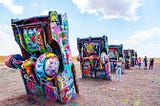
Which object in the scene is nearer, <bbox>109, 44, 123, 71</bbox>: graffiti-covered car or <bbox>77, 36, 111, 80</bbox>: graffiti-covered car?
<bbox>77, 36, 111, 80</bbox>: graffiti-covered car

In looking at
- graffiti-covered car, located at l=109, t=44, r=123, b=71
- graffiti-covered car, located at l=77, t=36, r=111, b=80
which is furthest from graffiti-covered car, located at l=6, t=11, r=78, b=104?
graffiti-covered car, located at l=109, t=44, r=123, b=71

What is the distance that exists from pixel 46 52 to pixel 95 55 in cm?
886

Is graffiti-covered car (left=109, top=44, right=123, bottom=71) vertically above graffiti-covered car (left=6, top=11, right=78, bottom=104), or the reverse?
graffiti-covered car (left=6, top=11, right=78, bottom=104)

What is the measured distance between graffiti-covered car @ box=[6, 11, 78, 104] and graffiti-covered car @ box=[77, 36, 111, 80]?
280 inches

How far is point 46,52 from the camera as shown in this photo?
9406mm

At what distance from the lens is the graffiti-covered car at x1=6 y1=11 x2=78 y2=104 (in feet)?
30.4

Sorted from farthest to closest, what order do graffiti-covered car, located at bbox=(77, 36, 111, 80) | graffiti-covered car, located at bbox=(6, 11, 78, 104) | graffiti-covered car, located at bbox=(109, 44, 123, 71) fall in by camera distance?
graffiti-covered car, located at bbox=(109, 44, 123, 71) → graffiti-covered car, located at bbox=(77, 36, 111, 80) → graffiti-covered car, located at bbox=(6, 11, 78, 104)

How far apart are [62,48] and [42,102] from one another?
234 cm

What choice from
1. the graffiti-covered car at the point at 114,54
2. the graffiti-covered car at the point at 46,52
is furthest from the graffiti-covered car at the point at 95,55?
the graffiti-covered car at the point at 114,54

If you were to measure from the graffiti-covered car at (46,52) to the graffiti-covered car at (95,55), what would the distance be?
710cm

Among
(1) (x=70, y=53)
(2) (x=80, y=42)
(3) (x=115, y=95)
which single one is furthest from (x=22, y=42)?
(2) (x=80, y=42)

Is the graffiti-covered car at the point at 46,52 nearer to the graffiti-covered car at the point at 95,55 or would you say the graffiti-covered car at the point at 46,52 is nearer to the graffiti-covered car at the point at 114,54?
the graffiti-covered car at the point at 95,55

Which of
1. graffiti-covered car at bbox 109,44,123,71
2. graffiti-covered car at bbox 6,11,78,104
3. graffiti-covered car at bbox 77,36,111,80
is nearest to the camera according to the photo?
graffiti-covered car at bbox 6,11,78,104

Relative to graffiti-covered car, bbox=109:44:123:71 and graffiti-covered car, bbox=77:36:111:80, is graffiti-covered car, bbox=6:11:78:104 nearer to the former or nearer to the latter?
graffiti-covered car, bbox=77:36:111:80
